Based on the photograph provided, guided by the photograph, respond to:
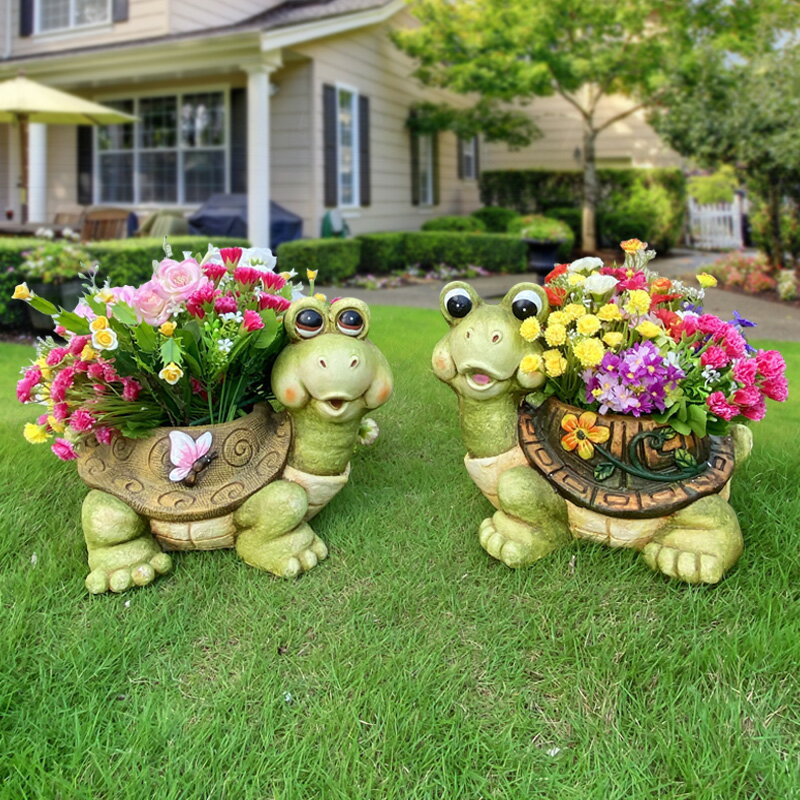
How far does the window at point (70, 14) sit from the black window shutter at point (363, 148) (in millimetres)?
4142

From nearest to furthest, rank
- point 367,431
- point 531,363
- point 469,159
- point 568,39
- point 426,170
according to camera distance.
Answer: point 531,363 → point 367,431 → point 568,39 → point 426,170 → point 469,159

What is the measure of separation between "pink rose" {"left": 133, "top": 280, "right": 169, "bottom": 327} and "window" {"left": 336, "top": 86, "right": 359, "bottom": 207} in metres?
10.0

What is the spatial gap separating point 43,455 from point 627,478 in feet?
7.95

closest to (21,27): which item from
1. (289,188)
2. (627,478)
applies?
(289,188)

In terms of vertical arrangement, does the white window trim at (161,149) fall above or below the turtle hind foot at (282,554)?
above

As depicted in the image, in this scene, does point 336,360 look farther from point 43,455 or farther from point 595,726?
point 43,455

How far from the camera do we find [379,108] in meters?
13.4

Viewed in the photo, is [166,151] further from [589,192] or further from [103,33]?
[589,192]

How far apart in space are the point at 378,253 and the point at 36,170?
17.3ft

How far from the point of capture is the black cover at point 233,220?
10.6m

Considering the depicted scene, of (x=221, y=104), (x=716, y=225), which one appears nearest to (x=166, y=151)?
(x=221, y=104)

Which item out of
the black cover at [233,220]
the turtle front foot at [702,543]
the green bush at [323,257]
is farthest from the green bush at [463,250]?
the turtle front foot at [702,543]

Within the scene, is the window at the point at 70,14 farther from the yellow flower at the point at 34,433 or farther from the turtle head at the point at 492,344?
the turtle head at the point at 492,344

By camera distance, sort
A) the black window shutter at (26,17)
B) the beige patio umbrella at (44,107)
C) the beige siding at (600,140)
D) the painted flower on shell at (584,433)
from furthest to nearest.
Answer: the beige siding at (600,140), the black window shutter at (26,17), the beige patio umbrella at (44,107), the painted flower on shell at (584,433)
